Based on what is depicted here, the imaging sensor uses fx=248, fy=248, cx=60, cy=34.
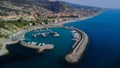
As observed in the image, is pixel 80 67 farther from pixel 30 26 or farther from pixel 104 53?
pixel 30 26

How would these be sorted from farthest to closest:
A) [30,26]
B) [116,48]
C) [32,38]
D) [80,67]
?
[30,26]
[32,38]
[116,48]
[80,67]

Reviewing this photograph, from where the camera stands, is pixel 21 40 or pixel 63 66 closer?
pixel 63 66

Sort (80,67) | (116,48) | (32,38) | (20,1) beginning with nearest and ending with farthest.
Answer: (80,67)
(116,48)
(32,38)
(20,1)

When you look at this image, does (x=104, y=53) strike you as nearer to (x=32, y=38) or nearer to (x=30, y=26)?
(x=32, y=38)

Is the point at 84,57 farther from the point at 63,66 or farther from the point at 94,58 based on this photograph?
the point at 63,66

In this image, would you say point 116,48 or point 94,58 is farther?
point 116,48

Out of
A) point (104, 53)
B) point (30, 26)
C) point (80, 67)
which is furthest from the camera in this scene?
point (30, 26)

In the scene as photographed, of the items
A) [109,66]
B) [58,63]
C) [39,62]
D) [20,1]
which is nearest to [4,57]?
[39,62]

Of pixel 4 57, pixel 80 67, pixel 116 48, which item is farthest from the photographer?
pixel 116 48

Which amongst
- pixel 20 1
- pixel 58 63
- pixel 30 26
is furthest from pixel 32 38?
pixel 20 1
